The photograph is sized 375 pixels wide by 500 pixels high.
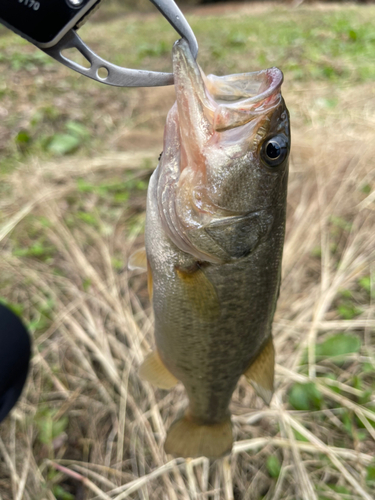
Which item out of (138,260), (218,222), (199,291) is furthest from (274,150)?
(138,260)

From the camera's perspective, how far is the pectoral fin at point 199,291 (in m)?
1.07

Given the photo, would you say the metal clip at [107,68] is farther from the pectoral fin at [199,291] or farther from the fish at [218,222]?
the pectoral fin at [199,291]

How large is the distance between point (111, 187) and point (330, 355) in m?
2.28

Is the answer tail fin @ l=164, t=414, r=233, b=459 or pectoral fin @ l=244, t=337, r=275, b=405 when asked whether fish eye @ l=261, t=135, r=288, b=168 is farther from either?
tail fin @ l=164, t=414, r=233, b=459

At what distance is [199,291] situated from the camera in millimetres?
1074

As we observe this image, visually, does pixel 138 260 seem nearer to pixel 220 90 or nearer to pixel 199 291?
pixel 199 291

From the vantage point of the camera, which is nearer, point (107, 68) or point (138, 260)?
point (107, 68)

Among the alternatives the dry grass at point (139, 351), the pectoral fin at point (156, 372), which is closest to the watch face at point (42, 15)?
the pectoral fin at point (156, 372)

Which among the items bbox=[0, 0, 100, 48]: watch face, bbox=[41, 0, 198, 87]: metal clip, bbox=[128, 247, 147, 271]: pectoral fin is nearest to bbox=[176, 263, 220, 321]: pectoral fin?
bbox=[128, 247, 147, 271]: pectoral fin

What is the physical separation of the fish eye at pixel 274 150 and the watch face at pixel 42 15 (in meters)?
0.53

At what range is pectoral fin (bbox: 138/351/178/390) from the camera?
1410 mm

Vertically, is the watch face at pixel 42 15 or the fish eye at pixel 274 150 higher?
the watch face at pixel 42 15

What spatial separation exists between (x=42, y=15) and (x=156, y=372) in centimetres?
122

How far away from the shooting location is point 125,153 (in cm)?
370
